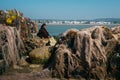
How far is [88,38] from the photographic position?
15836 millimetres

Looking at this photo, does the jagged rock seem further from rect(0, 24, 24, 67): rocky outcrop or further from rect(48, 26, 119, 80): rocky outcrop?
rect(48, 26, 119, 80): rocky outcrop

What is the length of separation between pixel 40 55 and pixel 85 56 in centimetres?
331

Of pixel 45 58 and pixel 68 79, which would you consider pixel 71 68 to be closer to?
pixel 68 79

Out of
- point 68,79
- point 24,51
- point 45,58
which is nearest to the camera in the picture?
point 68,79

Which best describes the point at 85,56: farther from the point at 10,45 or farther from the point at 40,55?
the point at 10,45

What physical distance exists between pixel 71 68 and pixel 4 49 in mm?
3536

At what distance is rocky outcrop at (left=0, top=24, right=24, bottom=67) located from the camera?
16.8 meters

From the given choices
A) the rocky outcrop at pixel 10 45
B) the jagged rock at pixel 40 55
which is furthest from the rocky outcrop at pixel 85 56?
the rocky outcrop at pixel 10 45

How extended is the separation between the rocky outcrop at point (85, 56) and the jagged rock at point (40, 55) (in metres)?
1.46

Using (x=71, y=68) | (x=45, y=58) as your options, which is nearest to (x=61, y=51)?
(x=71, y=68)

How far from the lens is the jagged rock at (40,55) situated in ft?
→ 59.0

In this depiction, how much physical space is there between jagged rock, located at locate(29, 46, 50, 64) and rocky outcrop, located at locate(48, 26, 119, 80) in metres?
1.46

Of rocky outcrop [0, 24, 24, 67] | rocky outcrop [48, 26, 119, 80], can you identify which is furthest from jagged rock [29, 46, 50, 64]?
rocky outcrop [48, 26, 119, 80]

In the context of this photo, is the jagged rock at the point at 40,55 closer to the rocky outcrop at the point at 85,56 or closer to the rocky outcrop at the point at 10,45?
the rocky outcrop at the point at 10,45
